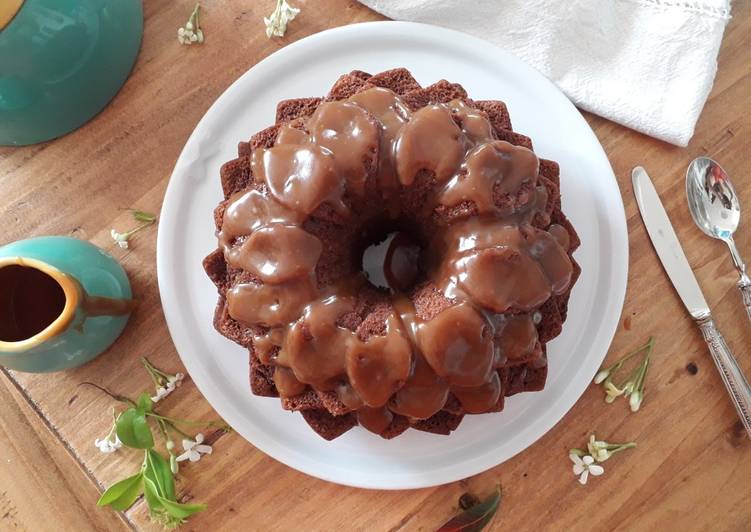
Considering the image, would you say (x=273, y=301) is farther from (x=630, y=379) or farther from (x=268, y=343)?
(x=630, y=379)

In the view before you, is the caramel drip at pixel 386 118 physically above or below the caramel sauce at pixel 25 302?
above

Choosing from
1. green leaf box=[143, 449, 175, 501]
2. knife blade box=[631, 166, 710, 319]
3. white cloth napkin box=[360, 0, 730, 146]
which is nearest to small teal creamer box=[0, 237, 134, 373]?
green leaf box=[143, 449, 175, 501]

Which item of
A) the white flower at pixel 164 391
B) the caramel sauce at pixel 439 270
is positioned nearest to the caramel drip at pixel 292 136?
the caramel sauce at pixel 439 270

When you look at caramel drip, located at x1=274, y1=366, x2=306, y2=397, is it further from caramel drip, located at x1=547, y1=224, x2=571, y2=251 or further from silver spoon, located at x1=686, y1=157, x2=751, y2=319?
silver spoon, located at x1=686, y1=157, x2=751, y2=319

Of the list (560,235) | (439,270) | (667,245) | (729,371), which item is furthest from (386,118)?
(729,371)

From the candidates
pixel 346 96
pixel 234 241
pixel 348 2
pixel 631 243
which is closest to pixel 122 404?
pixel 234 241

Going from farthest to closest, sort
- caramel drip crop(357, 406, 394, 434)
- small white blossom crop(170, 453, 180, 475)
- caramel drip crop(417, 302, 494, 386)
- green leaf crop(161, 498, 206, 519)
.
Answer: small white blossom crop(170, 453, 180, 475) < green leaf crop(161, 498, 206, 519) < caramel drip crop(357, 406, 394, 434) < caramel drip crop(417, 302, 494, 386)

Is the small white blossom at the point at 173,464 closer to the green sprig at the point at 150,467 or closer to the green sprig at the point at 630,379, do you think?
the green sprig at the point at 150,467
